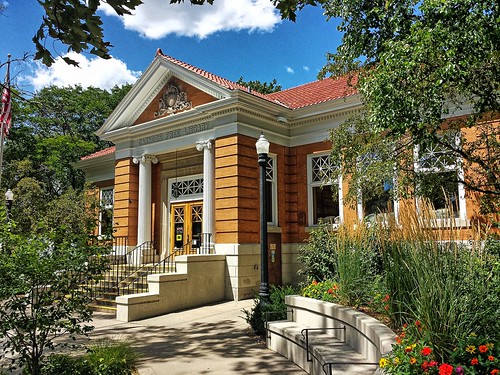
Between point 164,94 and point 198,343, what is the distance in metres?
11.0

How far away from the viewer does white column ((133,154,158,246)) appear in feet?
55.9

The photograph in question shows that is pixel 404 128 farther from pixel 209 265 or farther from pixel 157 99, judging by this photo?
pixel 157 99

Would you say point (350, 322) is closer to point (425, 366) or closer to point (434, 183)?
point (425, 366)

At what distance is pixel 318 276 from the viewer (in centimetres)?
981

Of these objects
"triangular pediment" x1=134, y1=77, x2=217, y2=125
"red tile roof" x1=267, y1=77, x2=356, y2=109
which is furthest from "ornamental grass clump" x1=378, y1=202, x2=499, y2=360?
"triangular pediment" x1=134, y1=77, x2=217, y2=125

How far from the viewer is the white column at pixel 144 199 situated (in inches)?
671

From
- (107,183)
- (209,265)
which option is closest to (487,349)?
(209,265)

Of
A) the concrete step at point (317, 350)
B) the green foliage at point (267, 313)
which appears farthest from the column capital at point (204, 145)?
the concrete step at point (317, 350)

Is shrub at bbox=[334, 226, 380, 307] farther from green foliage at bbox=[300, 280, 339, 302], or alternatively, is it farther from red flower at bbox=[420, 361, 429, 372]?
red flower at bbox=[420, 361, 429, 372]

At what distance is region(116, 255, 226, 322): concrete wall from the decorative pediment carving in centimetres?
590

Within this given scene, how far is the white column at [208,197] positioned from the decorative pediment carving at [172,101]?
1.90m

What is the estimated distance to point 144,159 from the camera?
17.2 m

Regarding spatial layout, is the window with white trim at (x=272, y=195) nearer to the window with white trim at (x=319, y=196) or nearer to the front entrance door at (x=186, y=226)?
the window with white trim at (x=319, y=196)

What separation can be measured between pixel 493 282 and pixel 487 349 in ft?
3.36
